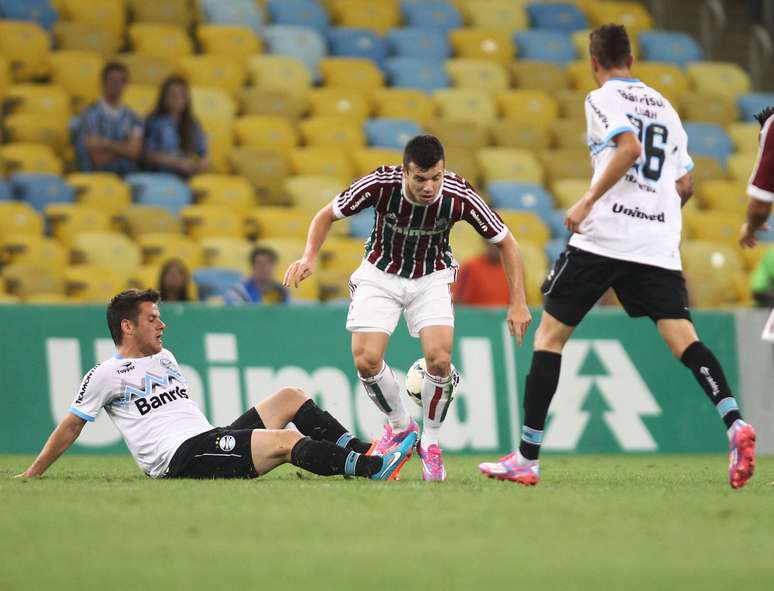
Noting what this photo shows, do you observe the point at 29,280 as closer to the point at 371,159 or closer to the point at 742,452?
the point at 371,159

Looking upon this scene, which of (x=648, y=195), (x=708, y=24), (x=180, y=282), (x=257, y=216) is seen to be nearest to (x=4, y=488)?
(x=648, y=195)

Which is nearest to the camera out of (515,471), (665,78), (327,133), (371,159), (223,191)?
(515,471)

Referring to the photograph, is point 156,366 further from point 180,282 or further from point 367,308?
point 180,282

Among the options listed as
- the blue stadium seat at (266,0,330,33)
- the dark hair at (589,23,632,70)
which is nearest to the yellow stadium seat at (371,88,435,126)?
the blue stadium seat at (266,0,330,33)

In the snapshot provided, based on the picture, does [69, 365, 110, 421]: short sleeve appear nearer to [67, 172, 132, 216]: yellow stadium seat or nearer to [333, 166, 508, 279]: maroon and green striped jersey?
[333, 166, 508, 279]: maroon and green striped jersey

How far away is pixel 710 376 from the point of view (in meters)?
7.32

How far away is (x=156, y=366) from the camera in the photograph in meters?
8.10

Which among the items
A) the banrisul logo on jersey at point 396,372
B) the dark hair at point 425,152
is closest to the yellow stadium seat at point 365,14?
the banrisul logo on jersey at point 396,372

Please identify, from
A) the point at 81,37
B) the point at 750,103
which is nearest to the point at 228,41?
the point at 81,37

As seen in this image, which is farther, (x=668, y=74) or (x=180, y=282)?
(x=668, y=74)

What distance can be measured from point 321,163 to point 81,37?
113 inches

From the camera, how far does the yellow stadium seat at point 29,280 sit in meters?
12.8

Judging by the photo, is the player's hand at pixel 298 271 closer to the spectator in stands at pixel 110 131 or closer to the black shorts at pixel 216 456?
the black shorts at pixel 216 456

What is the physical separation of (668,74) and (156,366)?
39.0ft
